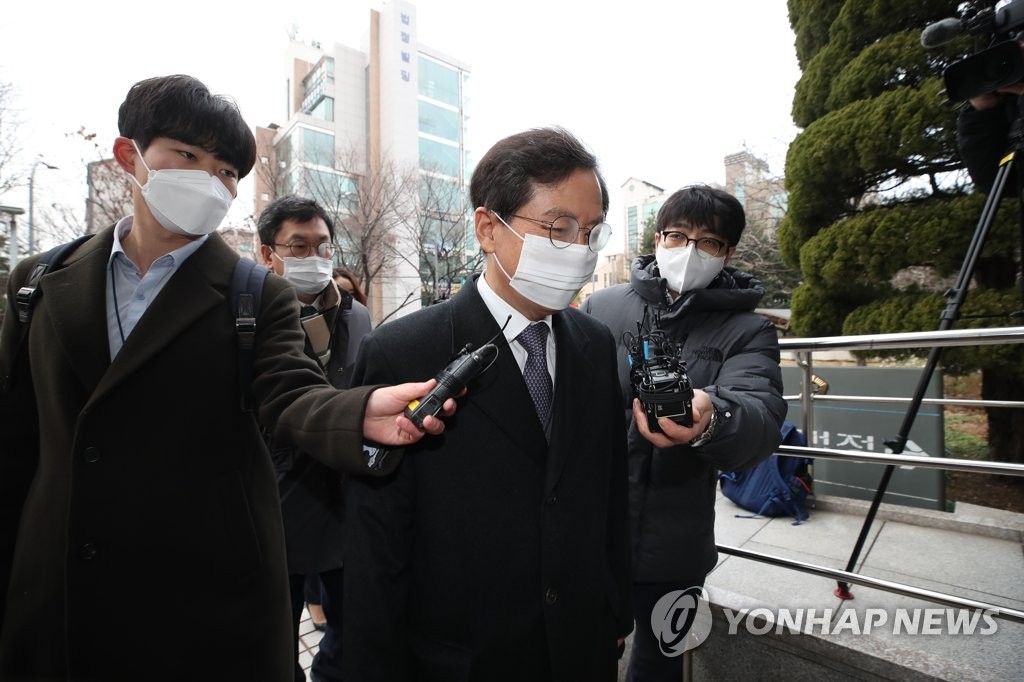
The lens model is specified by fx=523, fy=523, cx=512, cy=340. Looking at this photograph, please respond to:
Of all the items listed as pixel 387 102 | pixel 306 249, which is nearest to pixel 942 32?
pixel 306 249

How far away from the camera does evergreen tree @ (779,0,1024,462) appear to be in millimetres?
4809

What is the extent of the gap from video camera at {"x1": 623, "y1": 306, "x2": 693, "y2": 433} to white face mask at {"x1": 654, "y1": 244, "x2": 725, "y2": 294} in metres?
0.76

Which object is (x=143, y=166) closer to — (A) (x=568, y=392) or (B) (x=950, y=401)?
(A) (x=568, y=392)

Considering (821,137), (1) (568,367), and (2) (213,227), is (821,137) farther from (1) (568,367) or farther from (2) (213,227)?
(2) (213,227)

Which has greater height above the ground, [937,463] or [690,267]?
[690,267]

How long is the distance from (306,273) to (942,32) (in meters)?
3.36

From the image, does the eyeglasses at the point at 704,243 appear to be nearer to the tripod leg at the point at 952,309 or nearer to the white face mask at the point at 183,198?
the tripod leg at the point at 952,309

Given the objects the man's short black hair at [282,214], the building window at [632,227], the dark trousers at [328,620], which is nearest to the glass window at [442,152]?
the building window at [632,227]

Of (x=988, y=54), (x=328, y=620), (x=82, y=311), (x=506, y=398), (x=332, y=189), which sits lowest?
(x=328, y=620)

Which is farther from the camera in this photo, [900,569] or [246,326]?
[900,569]

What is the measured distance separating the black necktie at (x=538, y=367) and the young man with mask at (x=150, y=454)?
54 centimetres

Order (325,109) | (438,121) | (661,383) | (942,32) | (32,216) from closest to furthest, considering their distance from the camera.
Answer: (661,383), (942,32), (32,216), (325,109), (438,121)

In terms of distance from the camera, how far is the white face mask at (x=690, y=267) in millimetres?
2166

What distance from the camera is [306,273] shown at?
2.89m
